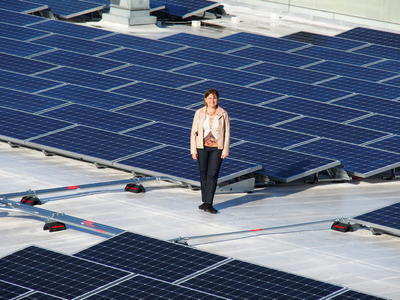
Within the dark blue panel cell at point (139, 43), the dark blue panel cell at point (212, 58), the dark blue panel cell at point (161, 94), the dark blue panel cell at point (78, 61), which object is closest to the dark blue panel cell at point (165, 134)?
the dark blue panel cell at point (161, 94)

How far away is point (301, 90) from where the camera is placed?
28.5 metres

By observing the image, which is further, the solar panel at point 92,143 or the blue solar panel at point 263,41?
the blue solar panel at point 263,41

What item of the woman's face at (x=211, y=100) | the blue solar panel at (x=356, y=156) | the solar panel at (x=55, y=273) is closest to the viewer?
the solar panel at (x=55, y=273)

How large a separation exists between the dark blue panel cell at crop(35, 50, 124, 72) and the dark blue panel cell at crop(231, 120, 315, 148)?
5.82m

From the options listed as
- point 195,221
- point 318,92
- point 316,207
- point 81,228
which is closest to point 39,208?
point 81,228

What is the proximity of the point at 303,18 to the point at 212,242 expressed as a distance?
68.2 ft

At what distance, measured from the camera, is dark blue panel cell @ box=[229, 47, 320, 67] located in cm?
3131

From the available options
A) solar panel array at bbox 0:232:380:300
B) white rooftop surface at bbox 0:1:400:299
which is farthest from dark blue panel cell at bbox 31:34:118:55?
solar panel array at bbox 0:232:380:300

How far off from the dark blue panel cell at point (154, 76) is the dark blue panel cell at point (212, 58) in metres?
1.64

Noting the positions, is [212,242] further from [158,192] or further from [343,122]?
[343,122]

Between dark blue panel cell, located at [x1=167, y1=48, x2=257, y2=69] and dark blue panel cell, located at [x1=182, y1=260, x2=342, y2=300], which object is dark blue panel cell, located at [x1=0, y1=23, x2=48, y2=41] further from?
dark blue panel cell, located at [x1=182, y1=260, x2=342, y2=300]

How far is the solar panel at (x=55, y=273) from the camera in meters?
16.0

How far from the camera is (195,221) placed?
794 inches

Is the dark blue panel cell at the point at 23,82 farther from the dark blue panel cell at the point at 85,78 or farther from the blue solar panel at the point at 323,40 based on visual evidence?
the blue solar panel at the point at 323,40
